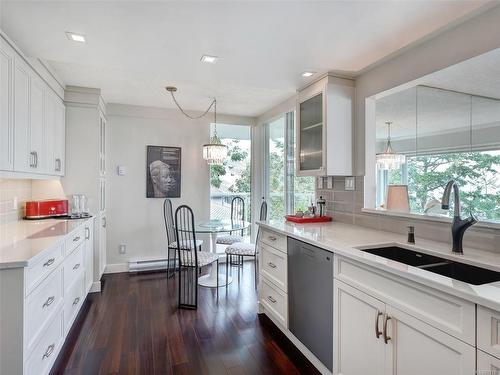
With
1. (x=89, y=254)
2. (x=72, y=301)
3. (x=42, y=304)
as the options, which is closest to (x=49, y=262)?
(x=42, y=304)

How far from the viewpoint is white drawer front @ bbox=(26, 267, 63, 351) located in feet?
4.97

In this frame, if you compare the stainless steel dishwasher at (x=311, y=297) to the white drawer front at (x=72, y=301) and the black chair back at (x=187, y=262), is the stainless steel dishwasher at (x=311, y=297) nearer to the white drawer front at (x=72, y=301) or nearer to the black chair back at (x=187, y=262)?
the black chair back at (x=187, y=262)

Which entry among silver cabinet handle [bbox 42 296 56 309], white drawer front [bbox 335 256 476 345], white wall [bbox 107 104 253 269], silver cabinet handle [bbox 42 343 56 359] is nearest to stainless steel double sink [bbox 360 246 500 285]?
white drawer front [bbox 335 256 476 345]

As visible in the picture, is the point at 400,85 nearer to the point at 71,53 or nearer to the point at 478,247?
→ the point at 478,247

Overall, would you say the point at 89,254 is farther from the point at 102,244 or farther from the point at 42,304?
the point at 42,304

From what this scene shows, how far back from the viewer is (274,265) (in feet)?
8.19

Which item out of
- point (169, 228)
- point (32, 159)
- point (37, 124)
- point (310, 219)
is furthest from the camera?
point (169, 228)

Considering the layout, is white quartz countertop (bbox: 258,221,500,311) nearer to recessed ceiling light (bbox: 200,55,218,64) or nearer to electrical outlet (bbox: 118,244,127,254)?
recessed ceiling light (bbox: 200,55,218,64)

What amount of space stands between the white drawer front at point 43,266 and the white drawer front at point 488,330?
197cm

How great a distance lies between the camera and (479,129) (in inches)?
122

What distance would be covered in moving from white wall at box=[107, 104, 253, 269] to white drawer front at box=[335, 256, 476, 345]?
10.8 feet

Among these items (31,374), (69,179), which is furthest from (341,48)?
(69,179)

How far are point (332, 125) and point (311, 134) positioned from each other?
31cm

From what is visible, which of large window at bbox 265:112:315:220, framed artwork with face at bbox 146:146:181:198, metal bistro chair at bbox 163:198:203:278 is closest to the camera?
metal bistro chair at bbox 163:198:203:278
